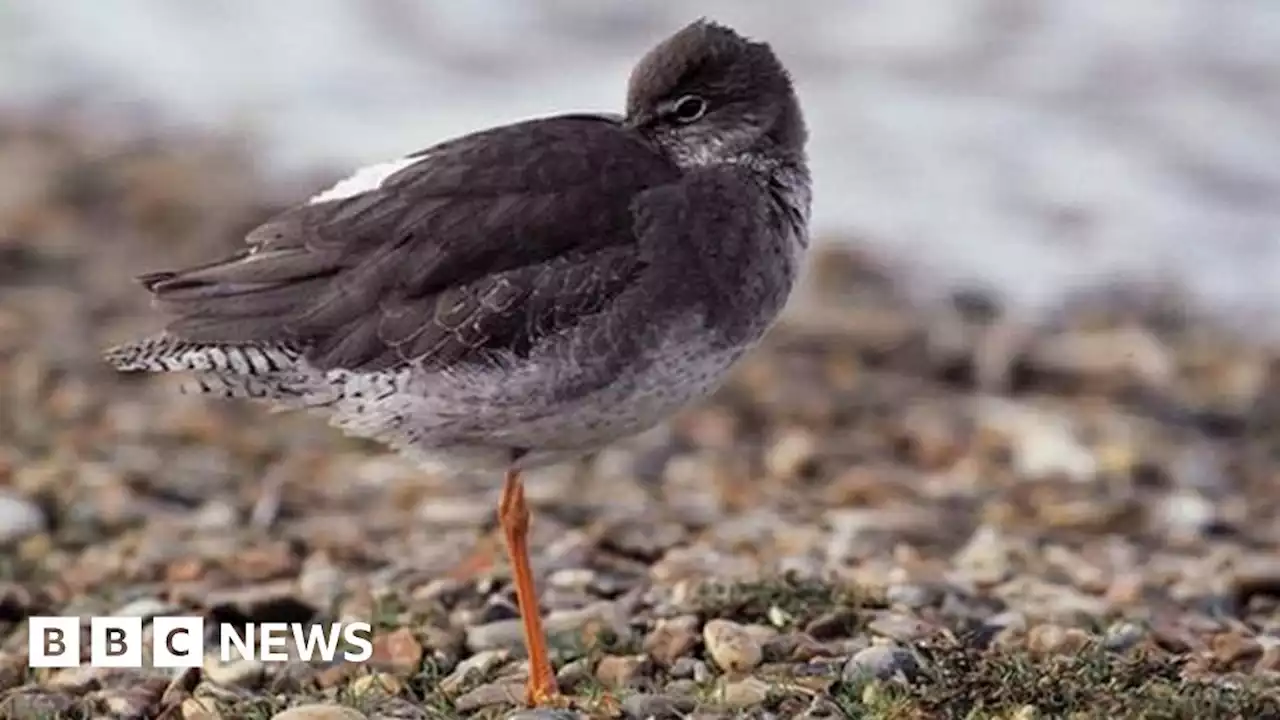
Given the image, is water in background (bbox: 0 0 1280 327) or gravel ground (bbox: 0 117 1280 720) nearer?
gravel ground (bbox: 0 117 1280 720)

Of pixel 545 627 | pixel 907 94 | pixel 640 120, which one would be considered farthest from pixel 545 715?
pixel 907 94


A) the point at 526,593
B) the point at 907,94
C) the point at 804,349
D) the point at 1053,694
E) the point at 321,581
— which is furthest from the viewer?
the point at 907,94

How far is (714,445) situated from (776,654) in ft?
12.2

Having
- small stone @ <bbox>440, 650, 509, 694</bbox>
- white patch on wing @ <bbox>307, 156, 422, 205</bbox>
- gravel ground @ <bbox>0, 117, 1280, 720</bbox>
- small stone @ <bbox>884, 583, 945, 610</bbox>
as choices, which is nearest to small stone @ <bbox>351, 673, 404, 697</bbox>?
gravel ground @ <bbox>0, 117, 1280, 720</bbox>

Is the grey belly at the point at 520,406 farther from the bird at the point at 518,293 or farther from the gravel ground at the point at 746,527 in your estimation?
the gravel ground at the point at 746,527

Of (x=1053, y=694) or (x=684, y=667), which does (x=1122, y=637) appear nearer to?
(x=1053, y=694)

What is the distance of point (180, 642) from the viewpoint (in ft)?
23.4

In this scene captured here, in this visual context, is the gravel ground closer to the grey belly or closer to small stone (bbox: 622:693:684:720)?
small stone (bbox: 622:693:684:720)

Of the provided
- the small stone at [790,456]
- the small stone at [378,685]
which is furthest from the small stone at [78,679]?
the small stone at [790,456]

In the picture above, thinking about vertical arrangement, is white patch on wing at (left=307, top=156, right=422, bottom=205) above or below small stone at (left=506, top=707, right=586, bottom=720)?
above

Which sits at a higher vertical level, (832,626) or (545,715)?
(832,626)

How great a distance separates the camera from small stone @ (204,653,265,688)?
22.2 ft

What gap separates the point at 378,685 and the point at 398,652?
32 cm

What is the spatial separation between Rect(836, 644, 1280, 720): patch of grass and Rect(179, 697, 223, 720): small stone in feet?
5.37
